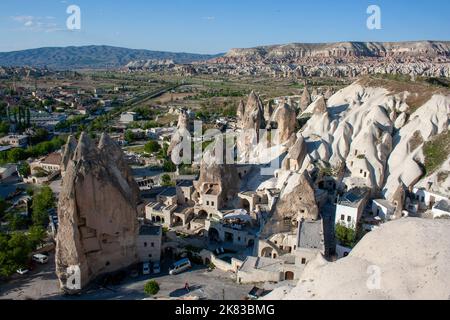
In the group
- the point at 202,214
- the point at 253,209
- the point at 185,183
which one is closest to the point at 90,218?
the point at 202,214

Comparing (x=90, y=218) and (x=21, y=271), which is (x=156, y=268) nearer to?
(x=90, y=218)

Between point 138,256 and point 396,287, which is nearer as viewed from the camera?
point 396,287

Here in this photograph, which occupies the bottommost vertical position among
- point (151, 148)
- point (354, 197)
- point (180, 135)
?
point (354, 197)

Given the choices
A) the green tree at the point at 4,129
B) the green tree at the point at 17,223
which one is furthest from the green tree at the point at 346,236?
the green tree at the point at 4,129

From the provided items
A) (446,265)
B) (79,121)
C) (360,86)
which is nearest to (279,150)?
(360,86)
